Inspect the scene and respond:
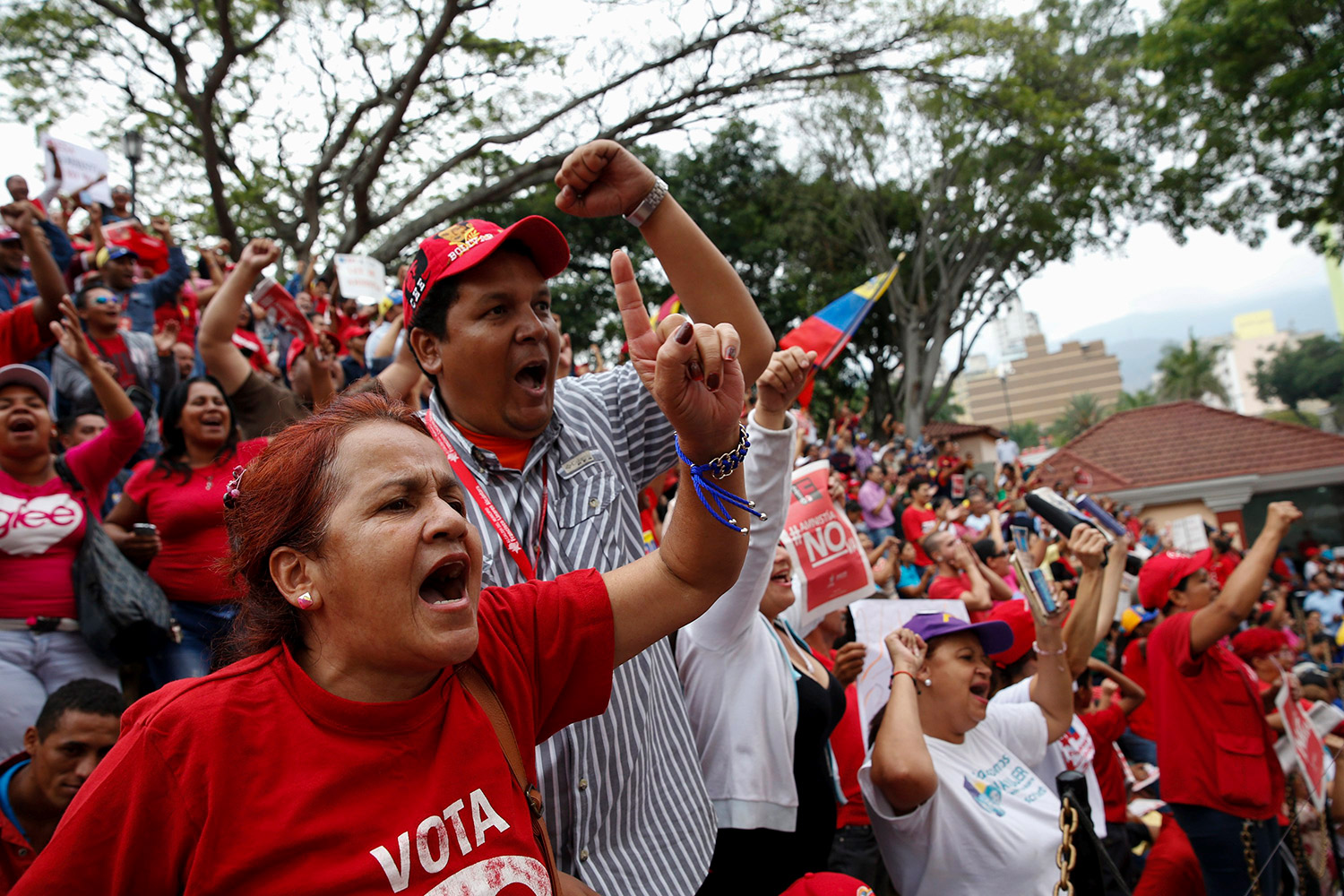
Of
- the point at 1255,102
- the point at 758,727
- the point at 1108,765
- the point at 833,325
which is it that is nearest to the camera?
the point at 758,727

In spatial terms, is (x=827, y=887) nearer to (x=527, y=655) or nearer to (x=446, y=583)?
(x=527, y=655)

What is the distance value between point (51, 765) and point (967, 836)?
2.98m

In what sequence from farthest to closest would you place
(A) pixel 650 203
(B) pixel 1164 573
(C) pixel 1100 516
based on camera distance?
(B) pixel 1164 573, (C) pixel 1100 516, (A) pixel 650 203

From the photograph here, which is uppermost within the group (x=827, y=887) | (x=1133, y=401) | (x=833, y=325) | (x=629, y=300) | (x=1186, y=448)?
(x=833, y=325)

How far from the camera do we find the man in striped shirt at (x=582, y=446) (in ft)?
6.00

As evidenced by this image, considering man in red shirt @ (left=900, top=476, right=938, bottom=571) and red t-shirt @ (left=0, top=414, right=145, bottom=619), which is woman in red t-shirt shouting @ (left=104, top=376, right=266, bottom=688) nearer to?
red t-shirt @ (left=0, top=414, right=145, bottom=619)

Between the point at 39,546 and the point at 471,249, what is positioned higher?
the point at 471,249

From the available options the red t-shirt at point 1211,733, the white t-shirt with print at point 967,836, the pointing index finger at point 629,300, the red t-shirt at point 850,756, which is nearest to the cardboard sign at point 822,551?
the red t-shirt at point 850,756

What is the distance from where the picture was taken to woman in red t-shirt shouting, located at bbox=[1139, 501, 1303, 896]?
15.5ft

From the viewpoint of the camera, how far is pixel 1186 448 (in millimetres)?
32094

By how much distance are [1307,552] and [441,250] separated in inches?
941

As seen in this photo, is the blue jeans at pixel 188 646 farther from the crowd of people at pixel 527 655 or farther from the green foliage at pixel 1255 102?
the green foliage at pixel 1255 102

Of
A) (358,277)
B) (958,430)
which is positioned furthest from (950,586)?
(958,430)

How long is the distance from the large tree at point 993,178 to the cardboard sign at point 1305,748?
49.9ft
